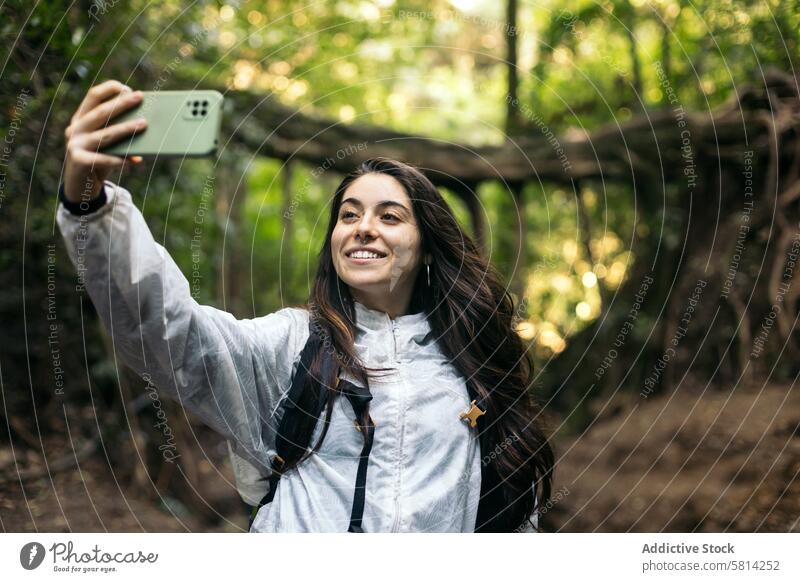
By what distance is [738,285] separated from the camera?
88.9 inches

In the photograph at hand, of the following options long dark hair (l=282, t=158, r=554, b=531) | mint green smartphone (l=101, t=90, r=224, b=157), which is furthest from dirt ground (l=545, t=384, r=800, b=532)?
mint green smartphone (l=101, t=90, r=224, b=157)

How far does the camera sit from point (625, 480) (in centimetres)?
222

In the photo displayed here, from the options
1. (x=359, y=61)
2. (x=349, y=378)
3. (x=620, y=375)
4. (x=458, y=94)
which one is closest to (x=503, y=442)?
(x=349, y=378)

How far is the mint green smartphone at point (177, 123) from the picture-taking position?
821mm

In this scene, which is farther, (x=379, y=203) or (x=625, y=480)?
(x=625, y=480)

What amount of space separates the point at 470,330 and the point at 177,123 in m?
0.52

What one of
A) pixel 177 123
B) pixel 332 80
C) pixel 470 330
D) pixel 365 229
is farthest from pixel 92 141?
pixel 332 80

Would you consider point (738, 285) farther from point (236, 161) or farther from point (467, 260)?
point (236, 161)

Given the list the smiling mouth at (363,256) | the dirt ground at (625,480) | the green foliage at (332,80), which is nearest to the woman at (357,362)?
the smiling mouth at (363,256)

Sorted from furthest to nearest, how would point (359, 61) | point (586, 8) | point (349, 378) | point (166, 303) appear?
1. point (359, 61)
2. point (586, 8)
3. point (349, 378)
4. point (166, 303)

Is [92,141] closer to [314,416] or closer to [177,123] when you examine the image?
[177,123]

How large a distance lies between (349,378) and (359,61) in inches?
105

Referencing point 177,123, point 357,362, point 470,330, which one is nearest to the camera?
point 177,123
